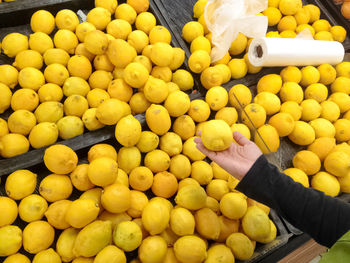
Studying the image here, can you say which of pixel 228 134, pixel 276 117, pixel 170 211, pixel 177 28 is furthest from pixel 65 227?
pixel 177 28

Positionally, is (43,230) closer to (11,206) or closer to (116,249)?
(11,206)

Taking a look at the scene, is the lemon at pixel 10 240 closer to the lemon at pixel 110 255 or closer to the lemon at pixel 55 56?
the lemon at pixel 110 255

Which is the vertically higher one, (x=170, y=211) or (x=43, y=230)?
(x=170, y=211)

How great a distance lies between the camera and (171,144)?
144 cm

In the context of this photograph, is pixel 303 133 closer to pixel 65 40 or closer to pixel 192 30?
pixel 192 30

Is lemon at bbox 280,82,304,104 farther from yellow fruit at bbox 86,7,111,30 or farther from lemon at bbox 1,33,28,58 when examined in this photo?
lemon at bbox 1,33,28,58

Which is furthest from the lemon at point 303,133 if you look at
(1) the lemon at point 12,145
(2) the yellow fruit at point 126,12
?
(1) the lemon at point 12,145

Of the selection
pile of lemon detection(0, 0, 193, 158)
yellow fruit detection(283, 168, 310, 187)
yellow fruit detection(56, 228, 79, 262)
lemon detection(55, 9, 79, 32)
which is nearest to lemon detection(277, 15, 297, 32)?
pile of lemon detection(0, 0, 193, 158)

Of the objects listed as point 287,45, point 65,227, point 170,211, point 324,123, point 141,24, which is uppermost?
point 287,45

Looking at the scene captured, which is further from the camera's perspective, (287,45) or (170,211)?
(287,45)

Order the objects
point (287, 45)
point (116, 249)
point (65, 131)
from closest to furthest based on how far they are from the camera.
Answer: point (116, 249) < point (65, 131) < point (287, 45)

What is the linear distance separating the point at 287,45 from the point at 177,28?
0.79 metres

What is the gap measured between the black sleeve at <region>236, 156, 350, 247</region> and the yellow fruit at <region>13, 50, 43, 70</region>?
136cm

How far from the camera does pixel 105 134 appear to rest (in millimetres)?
1422
